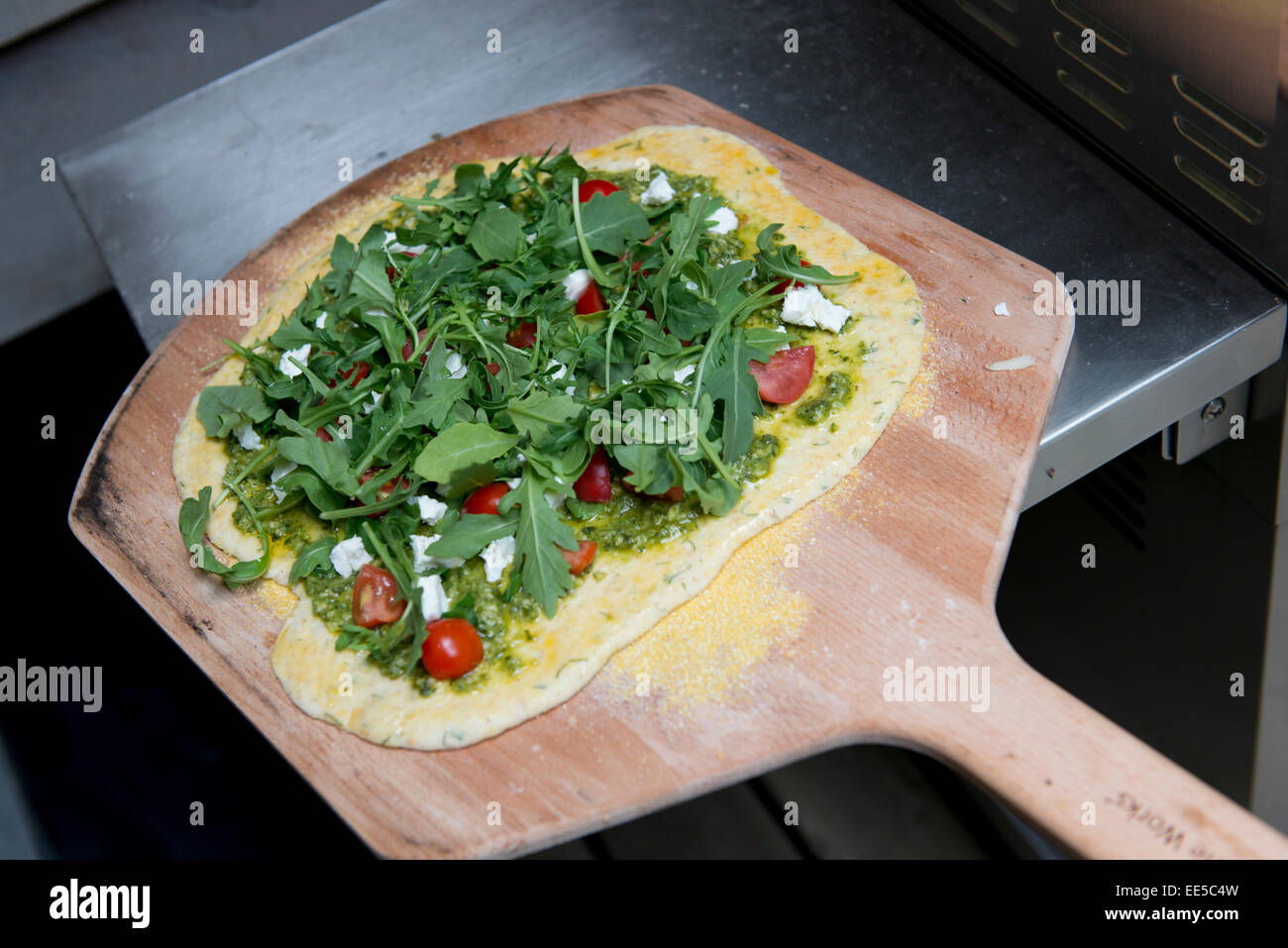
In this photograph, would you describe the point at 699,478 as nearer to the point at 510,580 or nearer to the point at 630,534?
the point at 630,534

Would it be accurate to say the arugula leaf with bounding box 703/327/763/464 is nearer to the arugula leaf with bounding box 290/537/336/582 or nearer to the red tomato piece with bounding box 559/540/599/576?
the red tomato piece with bounding box 559/540/599/576

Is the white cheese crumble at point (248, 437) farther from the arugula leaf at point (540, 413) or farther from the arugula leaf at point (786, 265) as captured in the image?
the arugula leaf at point (786, 265)

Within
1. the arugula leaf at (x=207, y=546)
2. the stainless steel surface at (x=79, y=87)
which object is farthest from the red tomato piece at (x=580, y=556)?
the stainless steel surface at (x=79, y=87)

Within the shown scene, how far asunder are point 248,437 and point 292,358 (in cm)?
22

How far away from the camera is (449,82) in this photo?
3.47 meters

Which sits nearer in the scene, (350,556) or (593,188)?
(350,556)

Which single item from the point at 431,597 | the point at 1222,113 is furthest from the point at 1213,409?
the point at 431,597

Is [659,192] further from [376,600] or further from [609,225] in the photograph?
[376,600]

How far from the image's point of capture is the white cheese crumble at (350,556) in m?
2.39

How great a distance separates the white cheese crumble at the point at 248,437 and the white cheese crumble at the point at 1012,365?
5.50 feet

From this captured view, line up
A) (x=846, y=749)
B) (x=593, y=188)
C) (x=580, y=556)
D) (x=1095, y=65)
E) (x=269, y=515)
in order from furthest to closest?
(x=846, y=749)
(x=593, y=188)
(x=1095, y=65)
(x=269, y=515)
(x=580, y=556)

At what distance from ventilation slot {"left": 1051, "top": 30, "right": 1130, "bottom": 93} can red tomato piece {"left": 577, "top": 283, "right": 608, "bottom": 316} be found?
1.26 m

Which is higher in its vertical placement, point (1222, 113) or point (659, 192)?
point (1222, 113)

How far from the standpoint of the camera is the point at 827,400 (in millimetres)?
2438
